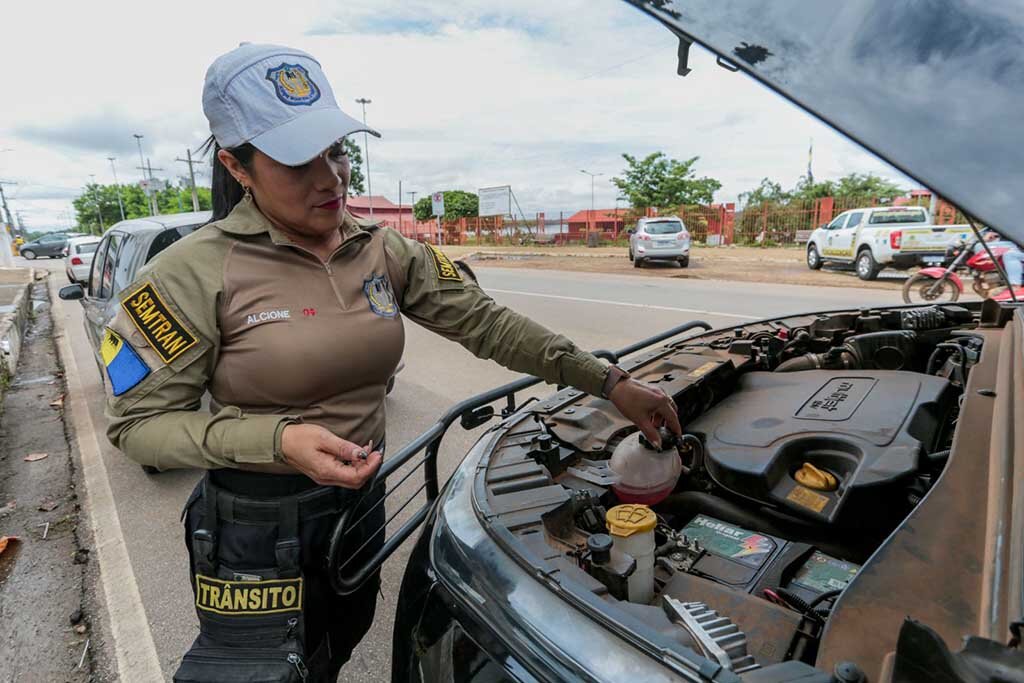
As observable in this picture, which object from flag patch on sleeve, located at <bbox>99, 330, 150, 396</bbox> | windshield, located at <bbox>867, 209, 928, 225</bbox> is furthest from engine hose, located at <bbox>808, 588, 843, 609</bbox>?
windshield, located at <bbox>867, 209, 928, 225</bbox>

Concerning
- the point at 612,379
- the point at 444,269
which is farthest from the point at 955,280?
the point at 444,269

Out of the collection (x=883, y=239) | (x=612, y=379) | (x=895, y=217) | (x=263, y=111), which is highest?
(x=895, y=217)

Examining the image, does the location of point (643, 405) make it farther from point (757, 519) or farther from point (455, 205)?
point (455, 205)

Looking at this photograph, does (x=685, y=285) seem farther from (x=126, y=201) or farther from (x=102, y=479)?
(x=126, y=201)

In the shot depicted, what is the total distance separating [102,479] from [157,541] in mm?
1142

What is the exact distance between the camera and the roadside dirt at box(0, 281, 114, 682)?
232 cm

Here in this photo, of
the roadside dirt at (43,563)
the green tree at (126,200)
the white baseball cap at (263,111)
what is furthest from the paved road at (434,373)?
the green tree at (126,200)

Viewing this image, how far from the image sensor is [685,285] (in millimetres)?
12430

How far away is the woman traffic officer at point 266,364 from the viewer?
3.93 ft

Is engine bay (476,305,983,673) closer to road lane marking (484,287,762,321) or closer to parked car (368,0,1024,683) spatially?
parked car (368,0,1024,683)

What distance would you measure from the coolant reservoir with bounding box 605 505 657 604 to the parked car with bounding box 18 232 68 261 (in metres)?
42.3

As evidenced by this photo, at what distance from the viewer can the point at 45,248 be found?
34.8 m

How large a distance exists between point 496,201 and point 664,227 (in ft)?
56.5

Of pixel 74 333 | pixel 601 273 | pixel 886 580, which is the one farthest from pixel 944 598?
pixel 601 273
